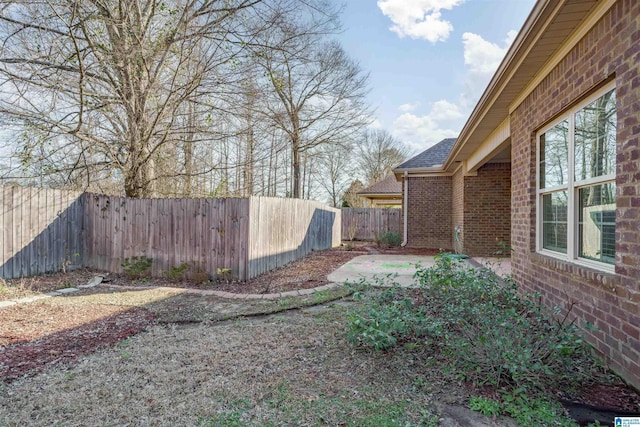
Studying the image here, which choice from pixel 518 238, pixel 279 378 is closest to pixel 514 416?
pixel 279 378

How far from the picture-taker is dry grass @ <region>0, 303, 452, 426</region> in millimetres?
2117

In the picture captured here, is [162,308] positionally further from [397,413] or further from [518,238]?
[518,238]

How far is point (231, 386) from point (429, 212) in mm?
10986

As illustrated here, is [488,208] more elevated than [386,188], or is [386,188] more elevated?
[386,188]

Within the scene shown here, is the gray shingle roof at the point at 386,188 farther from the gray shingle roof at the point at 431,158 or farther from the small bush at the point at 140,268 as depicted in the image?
the small bush at the point at 140,268

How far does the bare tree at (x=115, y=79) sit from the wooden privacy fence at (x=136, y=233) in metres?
0.79

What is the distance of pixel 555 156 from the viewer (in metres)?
3.94

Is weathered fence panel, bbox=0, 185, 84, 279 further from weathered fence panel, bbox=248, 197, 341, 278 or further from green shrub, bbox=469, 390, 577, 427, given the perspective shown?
green shrub, bbox=469, 390, 577, 427

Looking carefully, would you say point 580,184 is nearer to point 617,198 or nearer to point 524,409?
point 617,198

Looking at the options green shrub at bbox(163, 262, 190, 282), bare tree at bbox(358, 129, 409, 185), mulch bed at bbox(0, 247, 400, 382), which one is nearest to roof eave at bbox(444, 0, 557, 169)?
mulch bed at bbox(0, 247, 400, 382)

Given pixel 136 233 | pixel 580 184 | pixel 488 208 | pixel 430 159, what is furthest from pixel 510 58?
pixel 430 159

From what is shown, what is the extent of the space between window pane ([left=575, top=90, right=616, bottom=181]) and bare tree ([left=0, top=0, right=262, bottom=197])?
20.9ft

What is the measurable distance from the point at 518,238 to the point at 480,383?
3.24 m

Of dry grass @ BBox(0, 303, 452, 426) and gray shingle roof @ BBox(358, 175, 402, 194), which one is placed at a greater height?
gray shingle roof @ BBox(358, 175, 402, 194)
